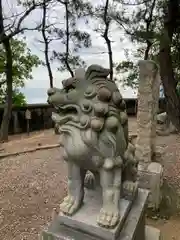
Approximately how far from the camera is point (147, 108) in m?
3.00

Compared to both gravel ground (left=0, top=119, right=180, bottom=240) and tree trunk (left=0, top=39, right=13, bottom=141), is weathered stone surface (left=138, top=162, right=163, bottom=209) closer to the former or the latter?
gravel ground (left=0, top=119, right=180, bottom=240)

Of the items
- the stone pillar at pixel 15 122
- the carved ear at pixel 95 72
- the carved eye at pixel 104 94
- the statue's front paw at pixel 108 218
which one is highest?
the carved ear at pixel 95 72

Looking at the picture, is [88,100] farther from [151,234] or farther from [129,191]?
[151,234]

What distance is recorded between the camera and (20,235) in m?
2.34

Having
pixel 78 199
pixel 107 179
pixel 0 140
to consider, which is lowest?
pixel 0 140

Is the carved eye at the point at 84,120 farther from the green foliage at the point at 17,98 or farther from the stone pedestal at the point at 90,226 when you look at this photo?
the green foliage at the point at 17,98

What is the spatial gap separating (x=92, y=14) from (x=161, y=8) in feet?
7.89

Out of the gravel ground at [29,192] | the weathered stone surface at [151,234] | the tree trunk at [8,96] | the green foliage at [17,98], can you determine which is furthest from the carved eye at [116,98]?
the green foliage at [17,98]

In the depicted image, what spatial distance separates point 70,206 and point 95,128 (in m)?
0.52

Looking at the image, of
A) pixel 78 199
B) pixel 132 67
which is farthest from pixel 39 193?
pixel 132 67

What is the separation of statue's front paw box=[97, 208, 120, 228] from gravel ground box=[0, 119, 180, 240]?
115cm

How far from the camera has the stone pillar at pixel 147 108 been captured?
2924 millimetres

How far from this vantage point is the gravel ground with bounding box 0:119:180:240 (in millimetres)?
2465

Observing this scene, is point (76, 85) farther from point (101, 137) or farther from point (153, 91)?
point (153, 91)
